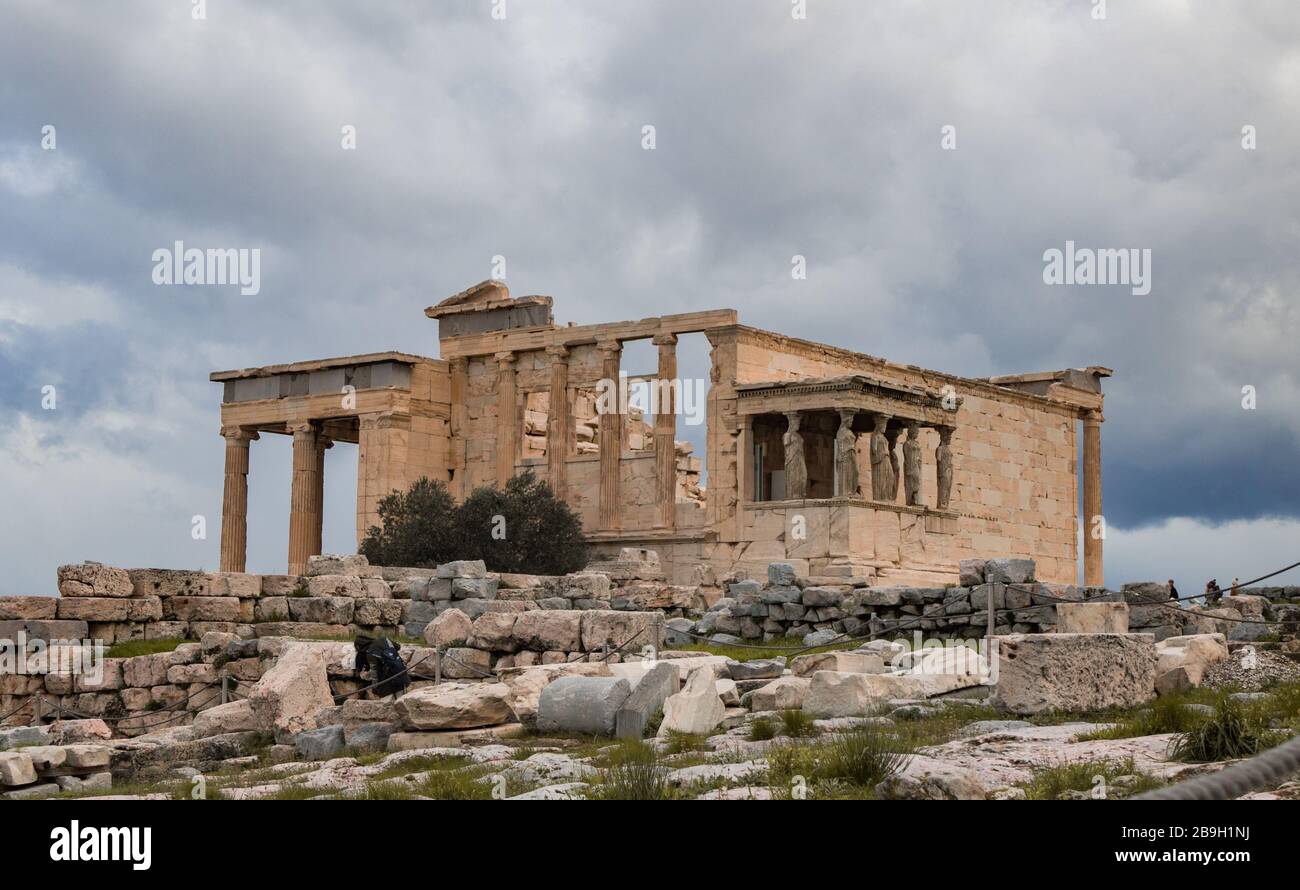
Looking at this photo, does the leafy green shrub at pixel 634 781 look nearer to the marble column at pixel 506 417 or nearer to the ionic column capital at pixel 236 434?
the marble column at pixel 506 417

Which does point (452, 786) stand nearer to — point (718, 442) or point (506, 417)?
point (718, 442)

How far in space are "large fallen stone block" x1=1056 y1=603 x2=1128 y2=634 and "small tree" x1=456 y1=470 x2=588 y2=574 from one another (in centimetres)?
1805

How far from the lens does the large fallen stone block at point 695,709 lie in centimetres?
1138

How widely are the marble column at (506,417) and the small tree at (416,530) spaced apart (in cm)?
243

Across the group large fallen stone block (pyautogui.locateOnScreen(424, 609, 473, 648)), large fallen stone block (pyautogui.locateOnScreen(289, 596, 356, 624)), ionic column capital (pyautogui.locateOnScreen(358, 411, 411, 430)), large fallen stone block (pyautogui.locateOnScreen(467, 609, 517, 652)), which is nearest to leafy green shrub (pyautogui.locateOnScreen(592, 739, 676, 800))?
large fallen stone block (pyautogui.locateOnScreen(467, 609, 517, 652))

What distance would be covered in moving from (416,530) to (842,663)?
19210 mm

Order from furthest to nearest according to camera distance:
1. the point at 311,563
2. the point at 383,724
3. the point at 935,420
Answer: the point at 935,420 < the point at 311,563 < the point at 383,724

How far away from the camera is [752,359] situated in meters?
33.7

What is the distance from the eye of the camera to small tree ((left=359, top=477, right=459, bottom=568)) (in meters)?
31.7

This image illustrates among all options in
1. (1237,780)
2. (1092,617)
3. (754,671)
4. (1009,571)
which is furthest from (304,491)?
(1237,780)

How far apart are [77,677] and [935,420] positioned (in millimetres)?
19349

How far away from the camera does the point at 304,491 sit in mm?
37812
